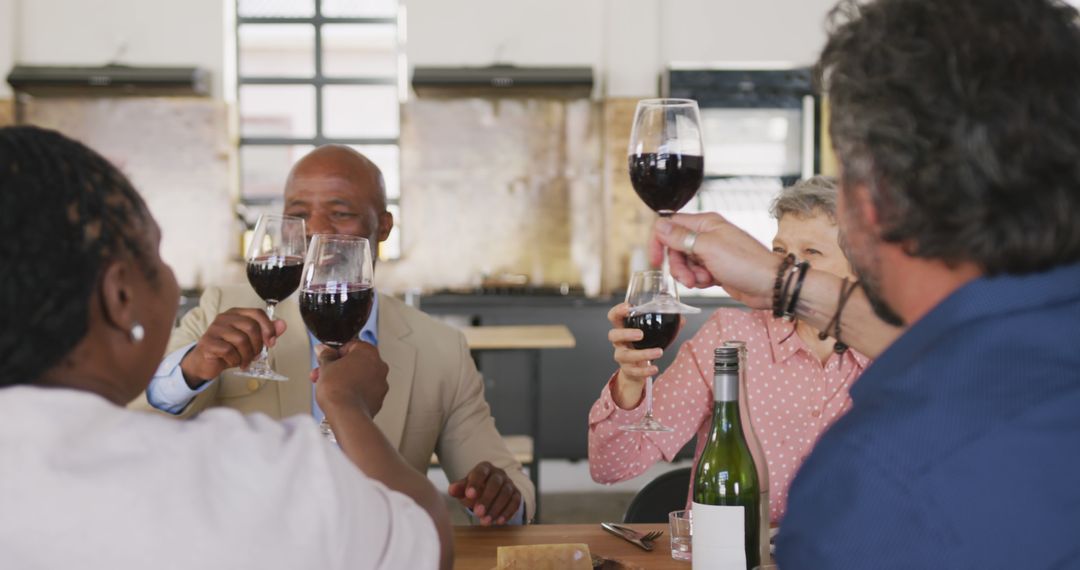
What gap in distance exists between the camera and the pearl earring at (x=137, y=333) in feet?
2.91

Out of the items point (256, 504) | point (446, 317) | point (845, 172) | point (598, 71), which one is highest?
point (598, 71)

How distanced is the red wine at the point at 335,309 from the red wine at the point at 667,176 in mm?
457

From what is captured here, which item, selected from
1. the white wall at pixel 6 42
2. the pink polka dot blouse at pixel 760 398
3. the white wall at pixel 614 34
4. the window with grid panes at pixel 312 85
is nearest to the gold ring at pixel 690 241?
the pink polka dot blouse at pixel 760 398

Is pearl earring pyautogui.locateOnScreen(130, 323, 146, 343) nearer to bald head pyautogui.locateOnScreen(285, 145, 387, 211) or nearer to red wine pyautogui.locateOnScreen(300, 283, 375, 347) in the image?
red wine pyautogui.locateOnScreen(300, 283, 375, 347)

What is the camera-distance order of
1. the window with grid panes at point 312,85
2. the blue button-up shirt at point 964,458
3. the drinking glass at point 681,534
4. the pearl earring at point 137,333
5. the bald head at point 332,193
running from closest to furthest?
the blue button-up shirt at point 964,458
the pearl earring at point 137,333
the drinking glass at point 681,534
the bald head at point 332,193
the window with grid panes at point 312,85

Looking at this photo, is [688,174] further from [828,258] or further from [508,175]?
[508,175]

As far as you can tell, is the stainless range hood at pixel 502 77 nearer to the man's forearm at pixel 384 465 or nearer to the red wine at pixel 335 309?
the red wine at pixel 335 309

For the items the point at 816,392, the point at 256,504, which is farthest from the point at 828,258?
the point at 256,504

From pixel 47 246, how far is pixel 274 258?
0.92m

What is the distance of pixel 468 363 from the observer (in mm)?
2176

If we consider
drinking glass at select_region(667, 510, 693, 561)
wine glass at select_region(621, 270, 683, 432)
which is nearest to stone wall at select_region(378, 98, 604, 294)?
wine glass at select_region(621, 270, 683, 432)

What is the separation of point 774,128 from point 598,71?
4.32 feet

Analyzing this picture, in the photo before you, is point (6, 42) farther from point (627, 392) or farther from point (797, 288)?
point (797, 288)

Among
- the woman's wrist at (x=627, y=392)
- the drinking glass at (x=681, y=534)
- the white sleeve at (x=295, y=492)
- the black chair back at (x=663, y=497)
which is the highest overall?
the white sleeve at (x=295, y=492)
